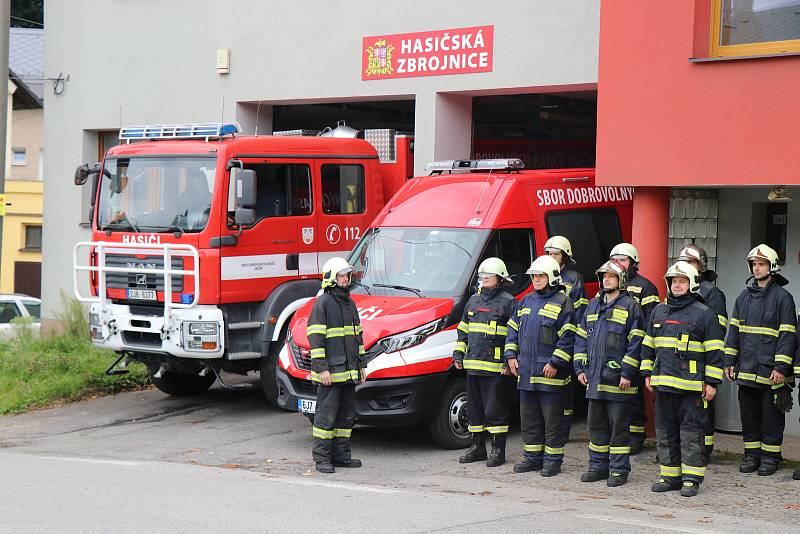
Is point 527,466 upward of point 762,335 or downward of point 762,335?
downward

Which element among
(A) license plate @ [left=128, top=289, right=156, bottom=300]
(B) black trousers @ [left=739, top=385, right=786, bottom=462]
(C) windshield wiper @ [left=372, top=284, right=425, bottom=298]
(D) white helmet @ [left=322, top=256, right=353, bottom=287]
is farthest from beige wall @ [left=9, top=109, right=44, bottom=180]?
(B) black trousers @ [left=739, top=385, right=786, bottom=462]

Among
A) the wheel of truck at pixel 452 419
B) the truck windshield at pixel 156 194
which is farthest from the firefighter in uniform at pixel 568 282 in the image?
the truck windshield at pixel 156 194

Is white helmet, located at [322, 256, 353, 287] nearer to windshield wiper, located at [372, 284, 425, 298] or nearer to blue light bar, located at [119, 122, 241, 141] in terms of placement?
windshield wiper, located at [372, 284, 425, 298]

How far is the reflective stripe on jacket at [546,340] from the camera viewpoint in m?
9.91

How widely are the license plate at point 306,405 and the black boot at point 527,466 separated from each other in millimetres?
1957

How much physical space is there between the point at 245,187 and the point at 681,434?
5.44 metres

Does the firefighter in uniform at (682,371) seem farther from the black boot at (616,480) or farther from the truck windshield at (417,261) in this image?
the truck windshield at (417,261)

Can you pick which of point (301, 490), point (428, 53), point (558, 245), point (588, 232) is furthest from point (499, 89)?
point (301, 490)

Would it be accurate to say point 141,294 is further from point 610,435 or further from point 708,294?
point 708,294

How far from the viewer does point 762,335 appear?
9.61m

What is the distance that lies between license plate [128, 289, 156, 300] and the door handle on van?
4.97 ft

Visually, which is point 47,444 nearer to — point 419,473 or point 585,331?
point 419,473

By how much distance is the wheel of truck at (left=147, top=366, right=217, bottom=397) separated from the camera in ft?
48.1

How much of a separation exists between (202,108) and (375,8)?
11.2 ft
